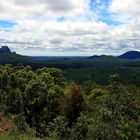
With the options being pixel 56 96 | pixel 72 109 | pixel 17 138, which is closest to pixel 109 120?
pixel 72 109

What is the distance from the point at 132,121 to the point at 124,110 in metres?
2.98

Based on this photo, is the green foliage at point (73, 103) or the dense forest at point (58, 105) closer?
the dense forest at point (58, 105)

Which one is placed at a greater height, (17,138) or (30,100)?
(17,138)

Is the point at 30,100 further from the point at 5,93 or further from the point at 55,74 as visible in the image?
the point at 55,74

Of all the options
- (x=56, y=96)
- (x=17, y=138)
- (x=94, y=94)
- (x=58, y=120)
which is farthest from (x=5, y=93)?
(x=17, y=138)

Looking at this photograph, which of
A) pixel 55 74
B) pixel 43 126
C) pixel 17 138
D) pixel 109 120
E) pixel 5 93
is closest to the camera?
pixel 17 138

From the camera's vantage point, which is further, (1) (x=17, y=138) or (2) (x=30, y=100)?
(2) (x=30, y=100)

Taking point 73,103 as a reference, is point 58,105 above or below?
below

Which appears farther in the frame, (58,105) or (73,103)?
(58,105)

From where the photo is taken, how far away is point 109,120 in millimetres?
55375

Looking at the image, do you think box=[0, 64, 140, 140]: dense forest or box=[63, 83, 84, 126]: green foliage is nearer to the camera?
box=[0, 64, 140, 140]: dense forest

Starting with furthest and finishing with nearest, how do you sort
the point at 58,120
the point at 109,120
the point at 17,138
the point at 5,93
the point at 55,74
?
1. the point at 55,74
2. the point at 5,93
3. the point at 109,120
4. the point at 58,120
5. the point at 17,138

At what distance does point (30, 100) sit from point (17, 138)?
5077 cm

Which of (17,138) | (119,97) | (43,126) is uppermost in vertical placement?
(17,138)
